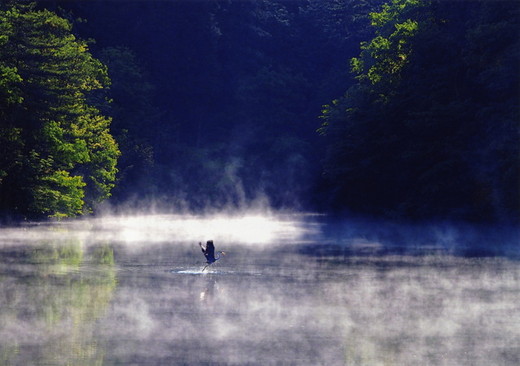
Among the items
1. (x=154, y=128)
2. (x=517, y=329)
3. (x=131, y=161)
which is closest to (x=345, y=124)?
(x=131, y=161)

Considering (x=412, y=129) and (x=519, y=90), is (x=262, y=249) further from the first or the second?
Answer: (x=412, y=129)

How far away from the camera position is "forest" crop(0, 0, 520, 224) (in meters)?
64.6

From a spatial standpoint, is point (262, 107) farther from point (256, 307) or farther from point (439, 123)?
point (256, 307)

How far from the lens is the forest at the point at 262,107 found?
64.6 meters

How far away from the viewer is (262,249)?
145ft

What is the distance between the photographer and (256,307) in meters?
24.6

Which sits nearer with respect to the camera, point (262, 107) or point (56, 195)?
point (56, 195)

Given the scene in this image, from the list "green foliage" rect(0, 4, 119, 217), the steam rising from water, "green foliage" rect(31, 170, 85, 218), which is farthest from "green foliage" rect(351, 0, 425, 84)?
"green foliage" rect(31, 170, 85, 218)

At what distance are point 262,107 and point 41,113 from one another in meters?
63.1

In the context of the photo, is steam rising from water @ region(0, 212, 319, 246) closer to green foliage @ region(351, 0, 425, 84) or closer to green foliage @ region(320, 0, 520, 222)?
green foliage @ region(320, 0, 520, 222)

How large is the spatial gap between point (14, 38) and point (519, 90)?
3085 cm

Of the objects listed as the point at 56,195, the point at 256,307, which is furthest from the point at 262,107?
the point at 256,307

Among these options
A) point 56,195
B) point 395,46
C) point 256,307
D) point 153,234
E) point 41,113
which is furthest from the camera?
point 395,46

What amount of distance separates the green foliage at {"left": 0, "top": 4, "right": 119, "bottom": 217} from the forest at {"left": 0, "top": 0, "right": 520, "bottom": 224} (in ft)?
0.40
